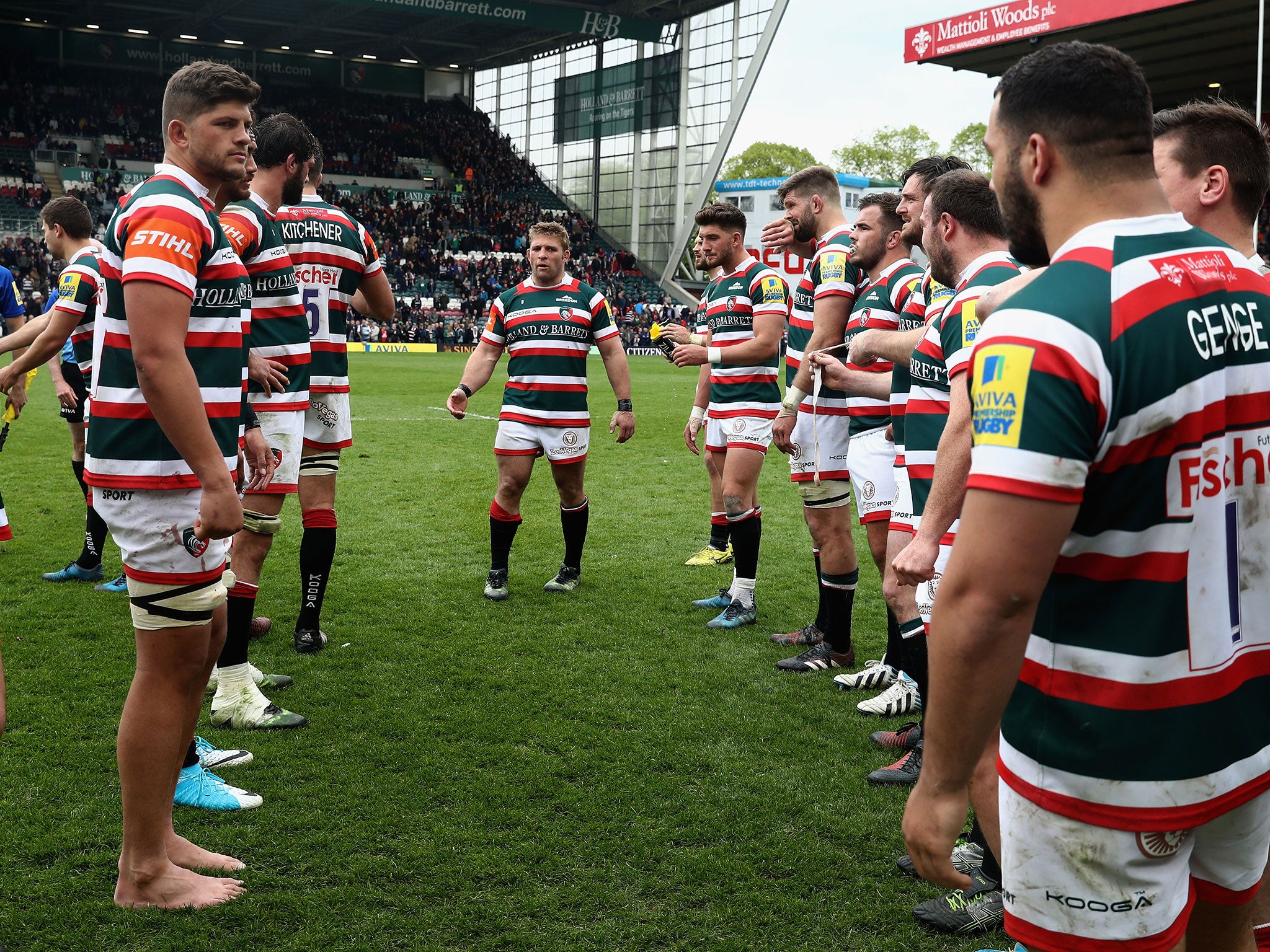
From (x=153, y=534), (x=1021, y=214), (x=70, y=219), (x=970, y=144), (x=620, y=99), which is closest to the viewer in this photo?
(x=1021, y=214)

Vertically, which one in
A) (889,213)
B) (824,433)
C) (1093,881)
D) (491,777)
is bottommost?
(491,777)

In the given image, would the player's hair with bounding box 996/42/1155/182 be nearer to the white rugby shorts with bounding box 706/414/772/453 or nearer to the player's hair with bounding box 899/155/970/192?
the player's hair with bounding box 899/155/970/192

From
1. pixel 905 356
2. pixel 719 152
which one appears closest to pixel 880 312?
pixel 905 356

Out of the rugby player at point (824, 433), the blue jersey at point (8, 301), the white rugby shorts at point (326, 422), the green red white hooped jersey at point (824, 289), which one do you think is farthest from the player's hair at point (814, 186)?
the blue jersey at point (8, 301)

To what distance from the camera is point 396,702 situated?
487 cm

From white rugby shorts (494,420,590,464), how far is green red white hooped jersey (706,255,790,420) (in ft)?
3.30

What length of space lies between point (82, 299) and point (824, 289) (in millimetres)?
3579

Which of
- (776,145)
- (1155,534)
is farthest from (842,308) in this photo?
(776,145)

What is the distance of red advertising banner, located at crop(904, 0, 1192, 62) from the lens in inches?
878

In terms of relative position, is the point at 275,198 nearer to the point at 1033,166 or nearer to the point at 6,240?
the point at 1033,166

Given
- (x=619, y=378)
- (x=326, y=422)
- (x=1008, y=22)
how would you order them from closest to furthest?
(x=326, y=422) → (x=619, y=378) → (x=1008, y=22)

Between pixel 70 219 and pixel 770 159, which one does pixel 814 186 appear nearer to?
pixel 70 219

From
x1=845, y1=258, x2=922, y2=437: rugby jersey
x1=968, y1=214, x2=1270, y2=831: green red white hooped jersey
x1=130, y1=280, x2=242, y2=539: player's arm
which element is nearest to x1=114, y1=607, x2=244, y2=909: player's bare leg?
x1=130, y1=280, x2=242, y2=539: player's arm

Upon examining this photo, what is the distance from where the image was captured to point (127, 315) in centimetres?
284
